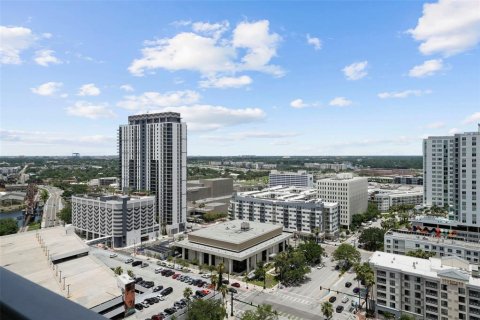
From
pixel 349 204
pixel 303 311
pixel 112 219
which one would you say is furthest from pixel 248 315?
pixel 349 204

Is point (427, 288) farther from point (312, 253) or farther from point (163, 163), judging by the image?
point (163, 163)

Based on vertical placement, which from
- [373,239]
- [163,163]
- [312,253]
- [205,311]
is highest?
[163,163]

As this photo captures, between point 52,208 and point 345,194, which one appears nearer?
point 345,194

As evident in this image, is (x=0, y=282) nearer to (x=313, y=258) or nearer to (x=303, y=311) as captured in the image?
(x=303, y=311)

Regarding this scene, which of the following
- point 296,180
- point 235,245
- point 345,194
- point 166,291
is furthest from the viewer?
point 296,180

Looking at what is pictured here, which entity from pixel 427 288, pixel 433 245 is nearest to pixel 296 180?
pixel 433 245

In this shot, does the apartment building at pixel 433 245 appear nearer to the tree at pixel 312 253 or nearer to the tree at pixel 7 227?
the tree at pixel 312 253

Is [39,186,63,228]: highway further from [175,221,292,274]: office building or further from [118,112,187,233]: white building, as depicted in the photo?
[175,221,292,274]: office building
